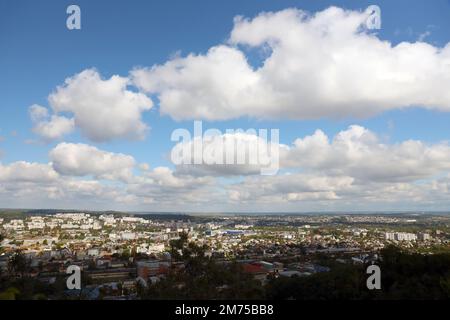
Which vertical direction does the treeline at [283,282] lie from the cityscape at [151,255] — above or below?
above

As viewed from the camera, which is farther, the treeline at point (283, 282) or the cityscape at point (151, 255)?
the cityscape at point (151, 255)

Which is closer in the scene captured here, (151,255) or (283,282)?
(283,282)

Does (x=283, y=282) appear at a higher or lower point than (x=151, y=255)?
higher

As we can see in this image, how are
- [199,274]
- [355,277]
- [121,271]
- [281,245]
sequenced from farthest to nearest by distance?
[281,245] → [121,271] → [355,277] → [199,274]

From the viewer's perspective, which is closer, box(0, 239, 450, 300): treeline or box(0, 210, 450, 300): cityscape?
box(0, 239, 450, 300): treeline

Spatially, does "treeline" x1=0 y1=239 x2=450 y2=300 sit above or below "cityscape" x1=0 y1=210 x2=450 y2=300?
above
